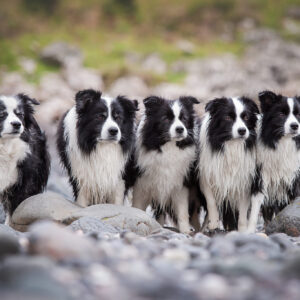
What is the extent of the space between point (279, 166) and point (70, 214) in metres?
2.82

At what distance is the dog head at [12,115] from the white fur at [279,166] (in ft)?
10.3

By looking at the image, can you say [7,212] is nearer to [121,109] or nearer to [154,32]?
[121,109]

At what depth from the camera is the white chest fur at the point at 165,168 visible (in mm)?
7121

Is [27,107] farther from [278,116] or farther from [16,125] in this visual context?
[278,116]

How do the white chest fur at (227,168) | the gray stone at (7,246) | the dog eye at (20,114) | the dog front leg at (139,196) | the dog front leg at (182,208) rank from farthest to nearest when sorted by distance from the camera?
1. the dog front leg at (139,196)
2. the dog front leg at (182,208)
3. the white chest fur at (227,168)
4. the dog eye at (20,114)
5. the gray stone at (7,246)

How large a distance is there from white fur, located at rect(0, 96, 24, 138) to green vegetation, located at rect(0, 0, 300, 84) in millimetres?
30024

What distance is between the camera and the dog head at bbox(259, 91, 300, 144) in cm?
676

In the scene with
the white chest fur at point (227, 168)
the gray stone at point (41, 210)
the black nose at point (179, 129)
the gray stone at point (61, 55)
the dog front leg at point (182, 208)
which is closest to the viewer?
the gray stone at point (41, 210)

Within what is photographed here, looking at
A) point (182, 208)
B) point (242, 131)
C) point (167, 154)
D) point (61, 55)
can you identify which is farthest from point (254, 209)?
point (61, 55)

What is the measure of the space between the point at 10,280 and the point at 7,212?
4.17m

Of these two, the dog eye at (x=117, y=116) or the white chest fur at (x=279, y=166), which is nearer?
the dog eye at (x=117, y=116)

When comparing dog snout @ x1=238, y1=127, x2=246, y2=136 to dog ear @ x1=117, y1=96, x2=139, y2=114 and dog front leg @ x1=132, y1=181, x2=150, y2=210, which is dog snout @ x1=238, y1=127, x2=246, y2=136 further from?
dog front leg @ x1=132, y1=181, x2=150, y2=210

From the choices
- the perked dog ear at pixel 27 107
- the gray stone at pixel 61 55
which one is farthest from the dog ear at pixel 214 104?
the gray stone at pixel 61 55

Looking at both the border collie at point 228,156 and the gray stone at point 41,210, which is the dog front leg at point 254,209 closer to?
the border collie at point 228,156
